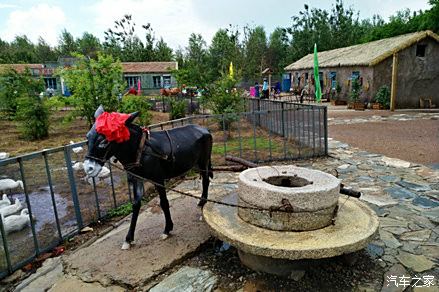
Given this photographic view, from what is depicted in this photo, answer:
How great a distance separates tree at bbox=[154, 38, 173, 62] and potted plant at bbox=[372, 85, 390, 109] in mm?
29356

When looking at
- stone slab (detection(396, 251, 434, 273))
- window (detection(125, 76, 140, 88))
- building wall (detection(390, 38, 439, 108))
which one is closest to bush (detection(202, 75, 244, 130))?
stone slab (detection(396, 251, 434, 273))

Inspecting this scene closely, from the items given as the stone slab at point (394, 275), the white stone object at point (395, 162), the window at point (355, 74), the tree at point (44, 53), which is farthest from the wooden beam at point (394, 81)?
the tree at point (44, 53)

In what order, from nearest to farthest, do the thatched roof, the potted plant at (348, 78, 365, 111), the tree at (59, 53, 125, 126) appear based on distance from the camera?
the tree at (59, 53, 125, 126) < the thatched roof < the potted plant at (348, 78, 365, 111)

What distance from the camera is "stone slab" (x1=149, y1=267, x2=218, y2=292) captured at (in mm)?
3367

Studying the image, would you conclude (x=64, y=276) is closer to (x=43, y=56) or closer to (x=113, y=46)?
(x=113, y=46)

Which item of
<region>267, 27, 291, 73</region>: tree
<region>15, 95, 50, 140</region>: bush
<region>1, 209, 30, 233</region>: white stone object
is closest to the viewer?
<region>1, 209, 30, 233</region>: white stone object

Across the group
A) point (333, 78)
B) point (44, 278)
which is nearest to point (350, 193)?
point (44, 278)

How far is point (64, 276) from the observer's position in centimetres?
366

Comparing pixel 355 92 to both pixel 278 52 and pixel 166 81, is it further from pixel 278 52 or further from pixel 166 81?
pixel 278 52

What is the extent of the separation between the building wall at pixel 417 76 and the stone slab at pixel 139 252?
55.4ft

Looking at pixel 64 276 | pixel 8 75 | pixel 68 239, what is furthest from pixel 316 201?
pixel 8 75

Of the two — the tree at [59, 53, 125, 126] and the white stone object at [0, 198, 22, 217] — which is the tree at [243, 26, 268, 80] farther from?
the white stone object at [0, 198, 22, 217]

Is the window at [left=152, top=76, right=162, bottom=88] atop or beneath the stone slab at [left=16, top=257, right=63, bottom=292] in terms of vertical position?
atop

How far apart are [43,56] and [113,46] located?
19.9 m
